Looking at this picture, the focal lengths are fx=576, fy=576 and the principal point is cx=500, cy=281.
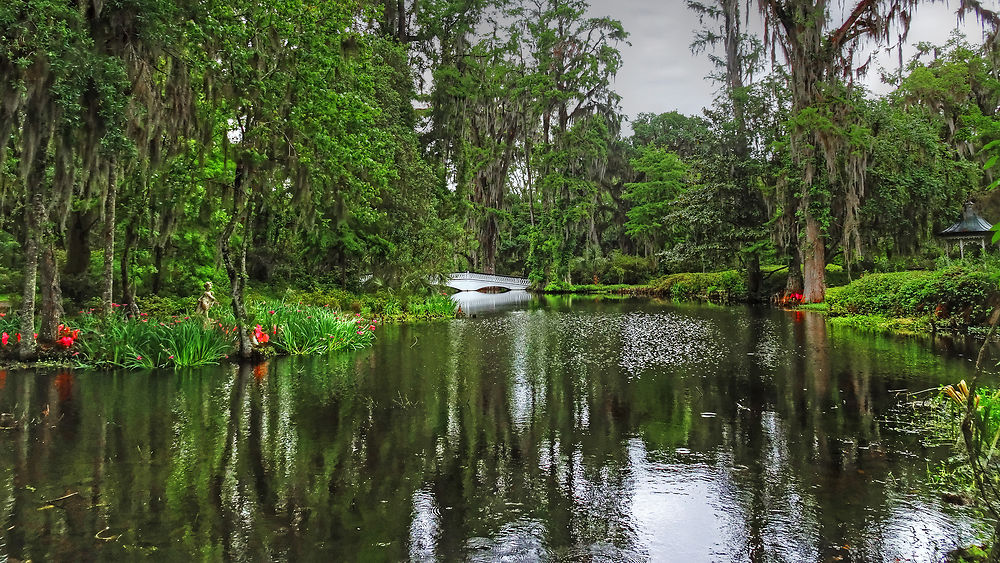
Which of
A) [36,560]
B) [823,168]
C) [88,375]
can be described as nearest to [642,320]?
[823,168]

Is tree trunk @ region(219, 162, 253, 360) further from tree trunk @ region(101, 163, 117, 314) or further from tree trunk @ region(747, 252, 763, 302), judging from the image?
tree trunk @ region(747, 252, 763, 302)

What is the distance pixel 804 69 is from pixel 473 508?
23.6 m

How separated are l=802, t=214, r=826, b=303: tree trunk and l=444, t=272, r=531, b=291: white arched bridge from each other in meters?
25.0

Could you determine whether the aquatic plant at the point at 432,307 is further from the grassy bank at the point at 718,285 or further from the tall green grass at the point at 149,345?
the grassy bank at the point at 718,285

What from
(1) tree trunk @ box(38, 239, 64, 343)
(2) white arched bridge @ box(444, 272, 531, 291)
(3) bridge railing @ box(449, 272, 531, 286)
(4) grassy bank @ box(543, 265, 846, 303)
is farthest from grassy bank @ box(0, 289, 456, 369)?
(2) white arched bridge @ box(444, 272, 531, 291)

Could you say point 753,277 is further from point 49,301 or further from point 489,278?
point 49,301

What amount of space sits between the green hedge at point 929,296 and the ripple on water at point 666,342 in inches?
185

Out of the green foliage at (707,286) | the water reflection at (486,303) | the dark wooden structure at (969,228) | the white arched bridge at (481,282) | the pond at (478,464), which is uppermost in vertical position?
the dark wooden structure at (969,228)

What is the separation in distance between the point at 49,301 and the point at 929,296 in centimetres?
1967

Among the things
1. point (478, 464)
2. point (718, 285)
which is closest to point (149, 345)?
point (478, 464)

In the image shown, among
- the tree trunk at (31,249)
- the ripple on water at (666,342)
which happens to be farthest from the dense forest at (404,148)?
the ripple on water at (666,342)

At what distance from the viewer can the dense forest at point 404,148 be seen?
32.5 feet

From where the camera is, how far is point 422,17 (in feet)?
95.6

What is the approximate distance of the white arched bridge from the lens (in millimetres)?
43844
